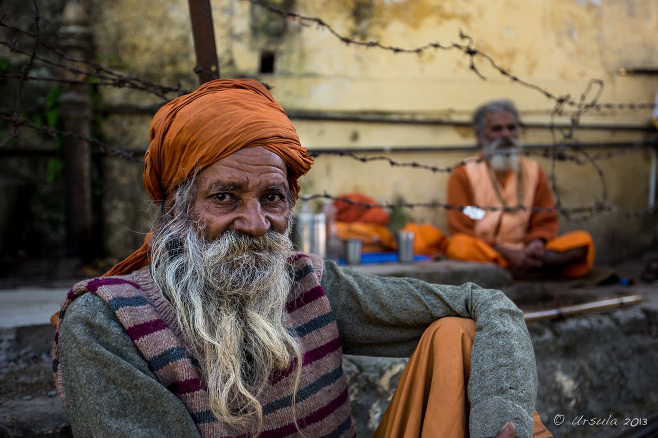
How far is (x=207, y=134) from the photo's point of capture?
1.59 meters

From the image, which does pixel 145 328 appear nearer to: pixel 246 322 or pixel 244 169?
pixel 246 322

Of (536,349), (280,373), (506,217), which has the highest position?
(280,373)

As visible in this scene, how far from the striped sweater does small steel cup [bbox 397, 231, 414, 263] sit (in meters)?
2.51

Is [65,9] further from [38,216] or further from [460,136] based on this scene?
[460,136]

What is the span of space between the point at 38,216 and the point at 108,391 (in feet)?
12.2

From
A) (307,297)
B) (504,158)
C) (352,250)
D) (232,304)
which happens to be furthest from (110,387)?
(504,158)

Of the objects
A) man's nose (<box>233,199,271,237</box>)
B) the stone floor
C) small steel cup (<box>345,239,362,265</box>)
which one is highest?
man's nose (<box>233,199,271,237</box>)

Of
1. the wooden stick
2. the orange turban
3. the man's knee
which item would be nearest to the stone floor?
the wooden stick

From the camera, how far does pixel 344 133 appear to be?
5301 millimetres

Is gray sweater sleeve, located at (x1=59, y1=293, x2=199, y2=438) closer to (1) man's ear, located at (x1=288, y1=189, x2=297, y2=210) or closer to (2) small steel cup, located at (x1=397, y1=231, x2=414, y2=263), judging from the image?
(1) man's ear, located at (x1=288, y1=189, x2=297, y2=210)

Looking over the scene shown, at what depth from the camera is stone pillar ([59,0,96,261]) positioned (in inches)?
168

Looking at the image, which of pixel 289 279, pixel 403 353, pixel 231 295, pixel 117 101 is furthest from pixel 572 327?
pixel 117 101

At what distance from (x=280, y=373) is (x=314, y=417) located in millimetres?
185

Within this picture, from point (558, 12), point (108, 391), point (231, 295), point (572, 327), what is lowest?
point (572, 327)
